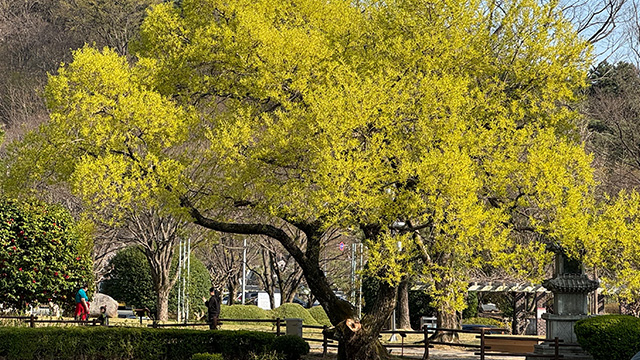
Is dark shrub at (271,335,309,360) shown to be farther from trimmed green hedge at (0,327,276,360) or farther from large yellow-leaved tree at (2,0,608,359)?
large yellow-leaved tree at (2,0,608,359)

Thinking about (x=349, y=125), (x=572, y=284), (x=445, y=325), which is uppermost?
(x=349, y=125)

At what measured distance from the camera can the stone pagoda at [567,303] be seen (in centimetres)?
1944

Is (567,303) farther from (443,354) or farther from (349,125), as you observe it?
(349,125)

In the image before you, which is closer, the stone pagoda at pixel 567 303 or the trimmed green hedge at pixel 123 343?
the trimmed green hedge at pixel 123 343

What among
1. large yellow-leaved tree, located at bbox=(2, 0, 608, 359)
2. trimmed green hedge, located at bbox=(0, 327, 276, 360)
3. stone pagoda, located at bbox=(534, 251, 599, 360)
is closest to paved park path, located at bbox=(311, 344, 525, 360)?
stone pagoda, located at bbox=(534, 251, 599, 360)

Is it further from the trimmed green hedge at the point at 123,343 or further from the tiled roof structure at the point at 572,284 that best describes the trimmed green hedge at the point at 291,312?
the tiled roof structure at the point at 572,284

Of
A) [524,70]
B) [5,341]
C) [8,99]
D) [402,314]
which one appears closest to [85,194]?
[5,341]

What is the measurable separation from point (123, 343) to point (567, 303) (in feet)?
34.2

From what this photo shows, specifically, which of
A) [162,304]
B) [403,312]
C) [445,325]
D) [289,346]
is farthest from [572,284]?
[162,304]

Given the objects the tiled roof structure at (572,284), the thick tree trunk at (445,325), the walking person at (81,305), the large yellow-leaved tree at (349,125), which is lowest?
the thick tree trunk at (445,325)

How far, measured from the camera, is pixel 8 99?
143 ft

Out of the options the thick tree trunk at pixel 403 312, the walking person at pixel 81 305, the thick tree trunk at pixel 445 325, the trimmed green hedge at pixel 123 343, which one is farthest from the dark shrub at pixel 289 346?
the thick tree trunk at pixel 403 312

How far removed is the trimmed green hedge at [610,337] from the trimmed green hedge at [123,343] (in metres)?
6.85

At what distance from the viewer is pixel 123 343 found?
18438mm
